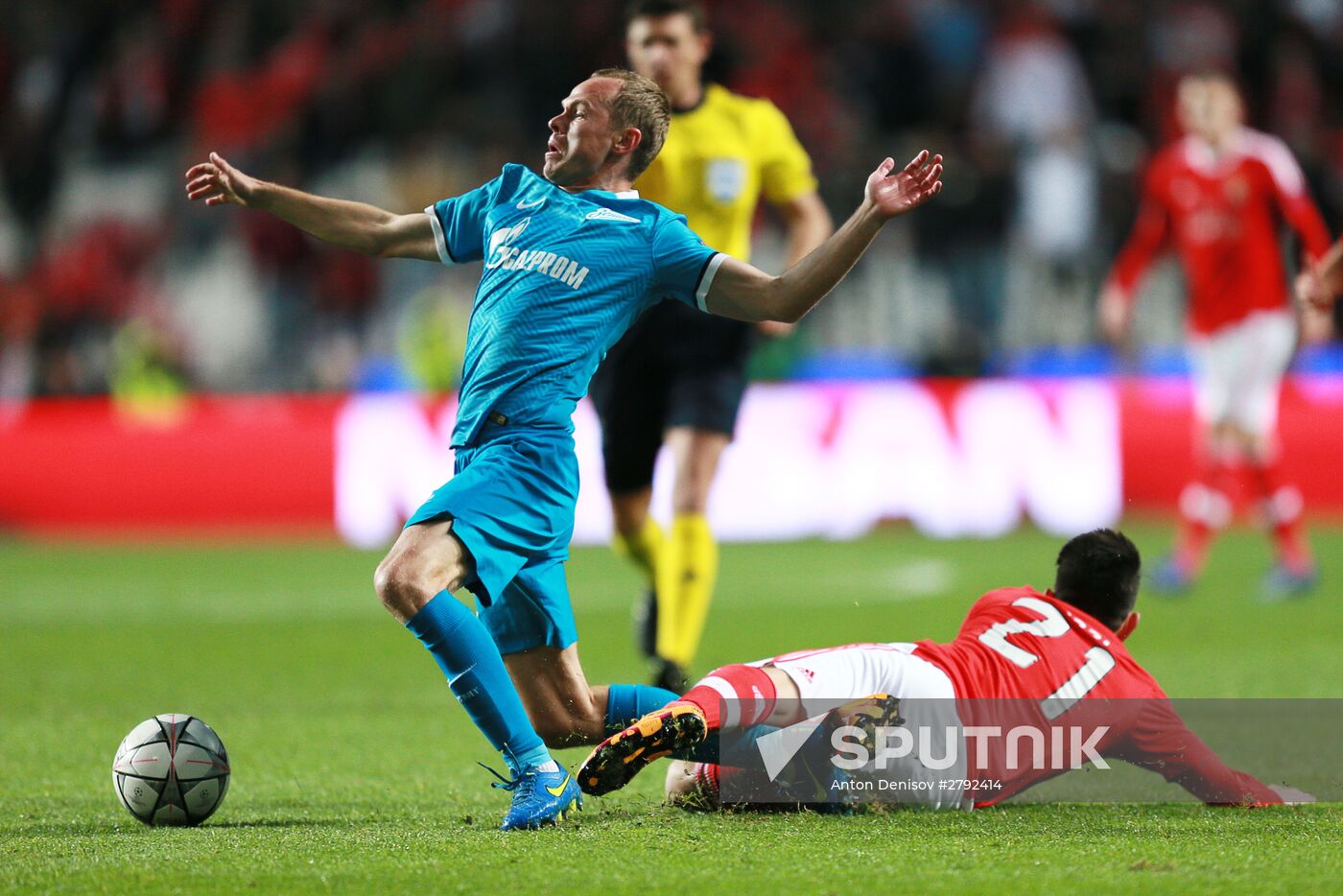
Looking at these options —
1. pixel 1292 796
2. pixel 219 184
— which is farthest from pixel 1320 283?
pixel 219 184

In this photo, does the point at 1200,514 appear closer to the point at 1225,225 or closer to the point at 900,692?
the point at 1225,225

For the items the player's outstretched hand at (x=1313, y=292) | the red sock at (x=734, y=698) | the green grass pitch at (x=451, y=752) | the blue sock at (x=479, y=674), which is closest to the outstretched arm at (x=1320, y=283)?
the player's outstretched hand at (x=1313, y=292)

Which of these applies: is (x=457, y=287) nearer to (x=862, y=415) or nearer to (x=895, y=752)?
(x=862, y=415)

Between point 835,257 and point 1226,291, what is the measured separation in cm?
671

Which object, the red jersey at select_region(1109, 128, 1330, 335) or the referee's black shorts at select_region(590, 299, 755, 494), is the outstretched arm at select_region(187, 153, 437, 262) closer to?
the referee's black shorts at select_region(590, 299, 755, 494)

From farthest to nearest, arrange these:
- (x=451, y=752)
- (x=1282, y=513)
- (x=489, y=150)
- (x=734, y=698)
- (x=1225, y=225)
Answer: (x=489, y=150)
(x=1225, y=225)
(x=1282, y=513)
(x=451, y=752)
(x=734, y=698)

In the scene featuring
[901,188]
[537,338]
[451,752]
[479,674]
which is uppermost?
[901,188]

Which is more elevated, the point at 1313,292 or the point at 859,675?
the point at 1313,292

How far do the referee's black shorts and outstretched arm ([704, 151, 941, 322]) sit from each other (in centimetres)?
227

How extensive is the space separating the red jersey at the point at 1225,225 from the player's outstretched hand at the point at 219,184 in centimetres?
660

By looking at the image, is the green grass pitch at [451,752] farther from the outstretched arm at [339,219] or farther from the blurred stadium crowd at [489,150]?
the blurred stadium crowd at [489,150]

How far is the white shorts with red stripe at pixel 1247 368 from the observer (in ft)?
31.2

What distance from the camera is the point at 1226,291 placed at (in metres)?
9.71

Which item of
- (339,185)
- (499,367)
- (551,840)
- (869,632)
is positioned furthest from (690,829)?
(339,185)
